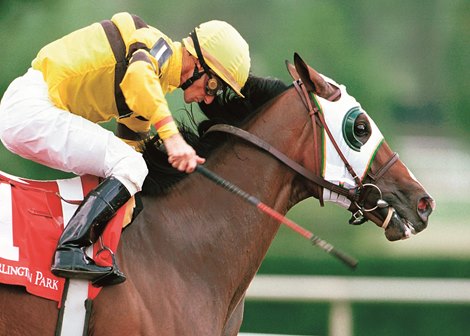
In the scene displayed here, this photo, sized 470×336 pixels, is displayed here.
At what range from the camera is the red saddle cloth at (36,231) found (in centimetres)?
299

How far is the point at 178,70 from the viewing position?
336cm

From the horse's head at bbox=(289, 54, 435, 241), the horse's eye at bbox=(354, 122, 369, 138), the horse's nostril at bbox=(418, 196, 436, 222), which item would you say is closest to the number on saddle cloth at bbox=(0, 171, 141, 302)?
the horse's head at bbox=(289, 54, 435, 241)

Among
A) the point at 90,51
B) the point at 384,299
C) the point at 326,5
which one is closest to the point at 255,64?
the point at 326,5

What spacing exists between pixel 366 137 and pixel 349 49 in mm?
3109

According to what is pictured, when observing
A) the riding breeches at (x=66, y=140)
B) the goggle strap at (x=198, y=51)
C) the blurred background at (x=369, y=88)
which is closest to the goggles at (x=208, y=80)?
the goggle strap at (x=198, y=51)

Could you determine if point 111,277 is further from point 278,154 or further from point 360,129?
point 360,129

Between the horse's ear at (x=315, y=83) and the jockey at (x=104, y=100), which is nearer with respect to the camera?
the jockey at (x=104, y=100)

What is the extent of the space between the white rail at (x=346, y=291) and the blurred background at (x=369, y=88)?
167 millimetres

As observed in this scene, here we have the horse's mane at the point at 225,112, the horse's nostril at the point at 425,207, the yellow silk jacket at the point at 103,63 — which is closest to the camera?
the yellow silk jacket at the point at 103,63

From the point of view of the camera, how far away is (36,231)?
10.1 ft

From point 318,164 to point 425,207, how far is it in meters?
0.48

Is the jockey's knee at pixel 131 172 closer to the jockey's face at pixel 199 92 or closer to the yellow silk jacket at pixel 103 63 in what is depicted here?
the yellow silk jacket at pixel 103 63

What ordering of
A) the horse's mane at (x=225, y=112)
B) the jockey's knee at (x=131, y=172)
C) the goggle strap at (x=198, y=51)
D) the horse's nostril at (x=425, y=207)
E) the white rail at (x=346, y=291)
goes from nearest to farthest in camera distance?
the jockey's knee at (x=131, y=172), the goggle strap at (x=198, y=51), the horse's mane at (x=225, y=112), the horse's nostril at (x=425, y=207), the white rail at (x=346, y=291)

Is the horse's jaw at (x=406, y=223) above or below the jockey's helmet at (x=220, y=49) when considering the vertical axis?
below
